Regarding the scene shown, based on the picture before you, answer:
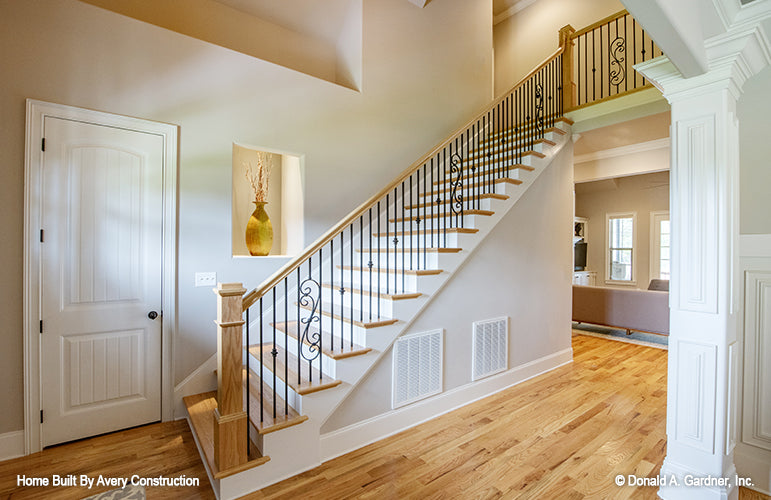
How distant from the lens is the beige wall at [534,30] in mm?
6020

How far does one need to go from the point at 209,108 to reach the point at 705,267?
3552 millimetres

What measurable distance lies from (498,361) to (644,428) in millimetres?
1200

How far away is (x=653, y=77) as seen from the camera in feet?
6.93

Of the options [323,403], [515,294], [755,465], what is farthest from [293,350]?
[755,465]

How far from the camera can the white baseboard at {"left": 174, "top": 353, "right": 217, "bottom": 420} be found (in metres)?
2.94

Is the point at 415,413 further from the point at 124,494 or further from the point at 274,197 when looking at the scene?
the point at 274,197

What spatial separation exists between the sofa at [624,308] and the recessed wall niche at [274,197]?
16.4ft

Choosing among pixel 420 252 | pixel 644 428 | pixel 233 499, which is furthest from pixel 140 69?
pixel 644 428

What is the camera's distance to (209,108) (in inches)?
120

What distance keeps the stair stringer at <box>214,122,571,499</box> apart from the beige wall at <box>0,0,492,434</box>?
1247 mm

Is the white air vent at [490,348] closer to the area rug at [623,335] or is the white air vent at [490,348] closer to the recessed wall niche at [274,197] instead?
the recessed wall niche at [274,197]

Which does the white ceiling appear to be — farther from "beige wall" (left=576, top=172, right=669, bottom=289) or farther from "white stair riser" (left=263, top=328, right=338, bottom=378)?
"beige wall" (left=576, top=172, right=669, bottom=289)

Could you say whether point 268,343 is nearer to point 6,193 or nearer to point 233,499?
point 233,499

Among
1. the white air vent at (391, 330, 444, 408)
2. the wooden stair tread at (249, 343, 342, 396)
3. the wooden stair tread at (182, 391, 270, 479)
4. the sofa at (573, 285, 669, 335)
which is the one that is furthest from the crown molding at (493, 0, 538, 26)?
the wooden stair tread at (182, 391, 270, 479)
